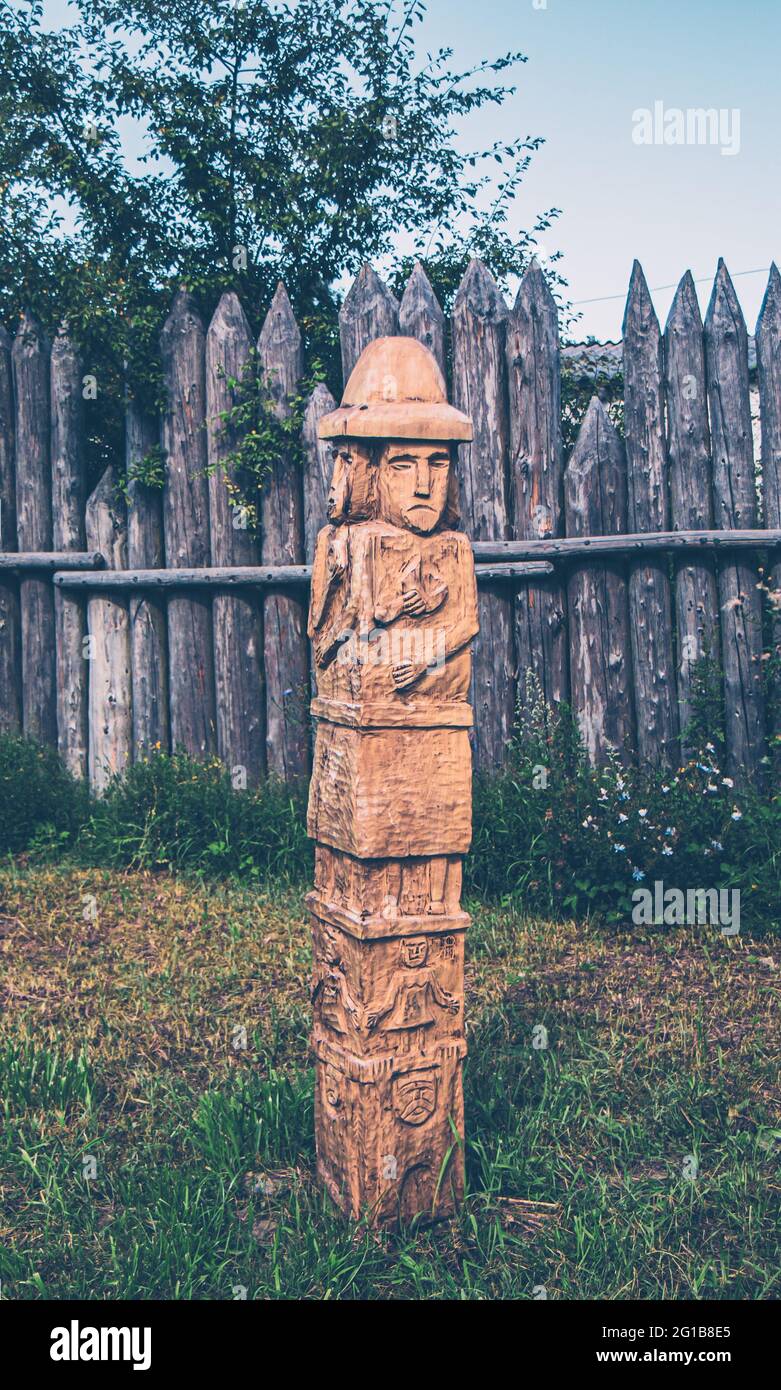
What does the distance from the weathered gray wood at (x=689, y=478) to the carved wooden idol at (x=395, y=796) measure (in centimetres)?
290

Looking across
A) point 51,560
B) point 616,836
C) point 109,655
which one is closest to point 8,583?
point 51,560

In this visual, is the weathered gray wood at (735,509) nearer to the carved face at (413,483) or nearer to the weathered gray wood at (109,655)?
the carved face at (413,483)

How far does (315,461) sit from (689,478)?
199cm

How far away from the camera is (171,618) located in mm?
6992

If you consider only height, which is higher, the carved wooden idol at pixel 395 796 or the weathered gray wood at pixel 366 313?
the weathered gray wood at pixel 366 313

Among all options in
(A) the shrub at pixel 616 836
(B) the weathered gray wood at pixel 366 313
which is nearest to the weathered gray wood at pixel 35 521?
(B) the weathered gray wood at pixel 366 313

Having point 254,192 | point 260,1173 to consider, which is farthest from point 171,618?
point 260,1173

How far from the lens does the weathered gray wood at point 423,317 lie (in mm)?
6543

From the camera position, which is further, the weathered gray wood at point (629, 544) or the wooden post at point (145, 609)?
the wooden post at point (145, 609)

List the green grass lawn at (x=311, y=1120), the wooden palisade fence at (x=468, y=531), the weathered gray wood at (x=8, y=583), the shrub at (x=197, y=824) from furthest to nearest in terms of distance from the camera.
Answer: the weathered gray wood at (x=8, y=583)
the shrub at (x=197, y=824)
the wooden palisade fence at (x=468, y=531)
the green grass lawn at (x=311, y=1120)

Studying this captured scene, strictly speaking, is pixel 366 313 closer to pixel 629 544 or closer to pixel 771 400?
pixel 629 544

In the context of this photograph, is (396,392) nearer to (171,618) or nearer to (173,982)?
(173,982)

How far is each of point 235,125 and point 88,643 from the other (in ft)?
11.0

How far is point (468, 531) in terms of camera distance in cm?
655
